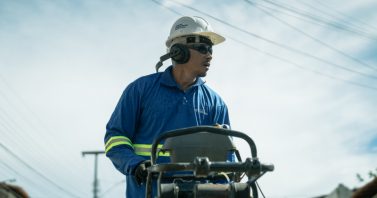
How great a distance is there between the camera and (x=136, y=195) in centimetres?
380

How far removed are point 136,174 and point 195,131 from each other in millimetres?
565

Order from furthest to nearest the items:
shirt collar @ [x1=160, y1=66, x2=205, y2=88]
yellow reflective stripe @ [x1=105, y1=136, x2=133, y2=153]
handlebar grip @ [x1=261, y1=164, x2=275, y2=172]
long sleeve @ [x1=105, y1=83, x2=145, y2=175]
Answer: shirt collar @ [x1=160, y1=66, x2=205, y2=88]
yellow reflective stripe @ [x1=105, y1=136, x2=133, y2=153]
long sleeve @ [x1=105, y1=83, x2=145, y2=175]
handlebar grip @ [x1=261, y1=164, x2=275, y2=172]

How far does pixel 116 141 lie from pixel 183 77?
95 cm

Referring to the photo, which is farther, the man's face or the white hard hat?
the white hard hat

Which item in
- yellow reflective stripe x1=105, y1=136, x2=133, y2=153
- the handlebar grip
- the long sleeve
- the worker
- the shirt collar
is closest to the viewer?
the handlebar grip

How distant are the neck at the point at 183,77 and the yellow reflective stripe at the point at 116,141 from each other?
0.82 metres

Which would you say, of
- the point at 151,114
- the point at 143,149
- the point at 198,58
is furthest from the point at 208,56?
the point at 143,149

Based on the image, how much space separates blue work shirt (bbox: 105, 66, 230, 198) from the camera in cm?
384

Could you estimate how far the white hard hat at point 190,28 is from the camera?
4559 millimetres

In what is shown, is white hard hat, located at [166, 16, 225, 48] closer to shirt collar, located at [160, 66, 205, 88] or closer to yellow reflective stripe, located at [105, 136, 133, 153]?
shirt collar, located at [160, 66, 205, 88]

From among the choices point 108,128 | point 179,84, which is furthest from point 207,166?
point 179,84

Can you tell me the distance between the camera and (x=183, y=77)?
175 inches

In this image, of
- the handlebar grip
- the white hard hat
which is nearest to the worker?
the white hard hat

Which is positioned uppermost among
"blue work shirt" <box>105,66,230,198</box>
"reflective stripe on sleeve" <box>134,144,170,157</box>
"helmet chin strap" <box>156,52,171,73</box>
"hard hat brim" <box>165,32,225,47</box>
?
"hard hat brim" <box>165,32,225,47</box>
